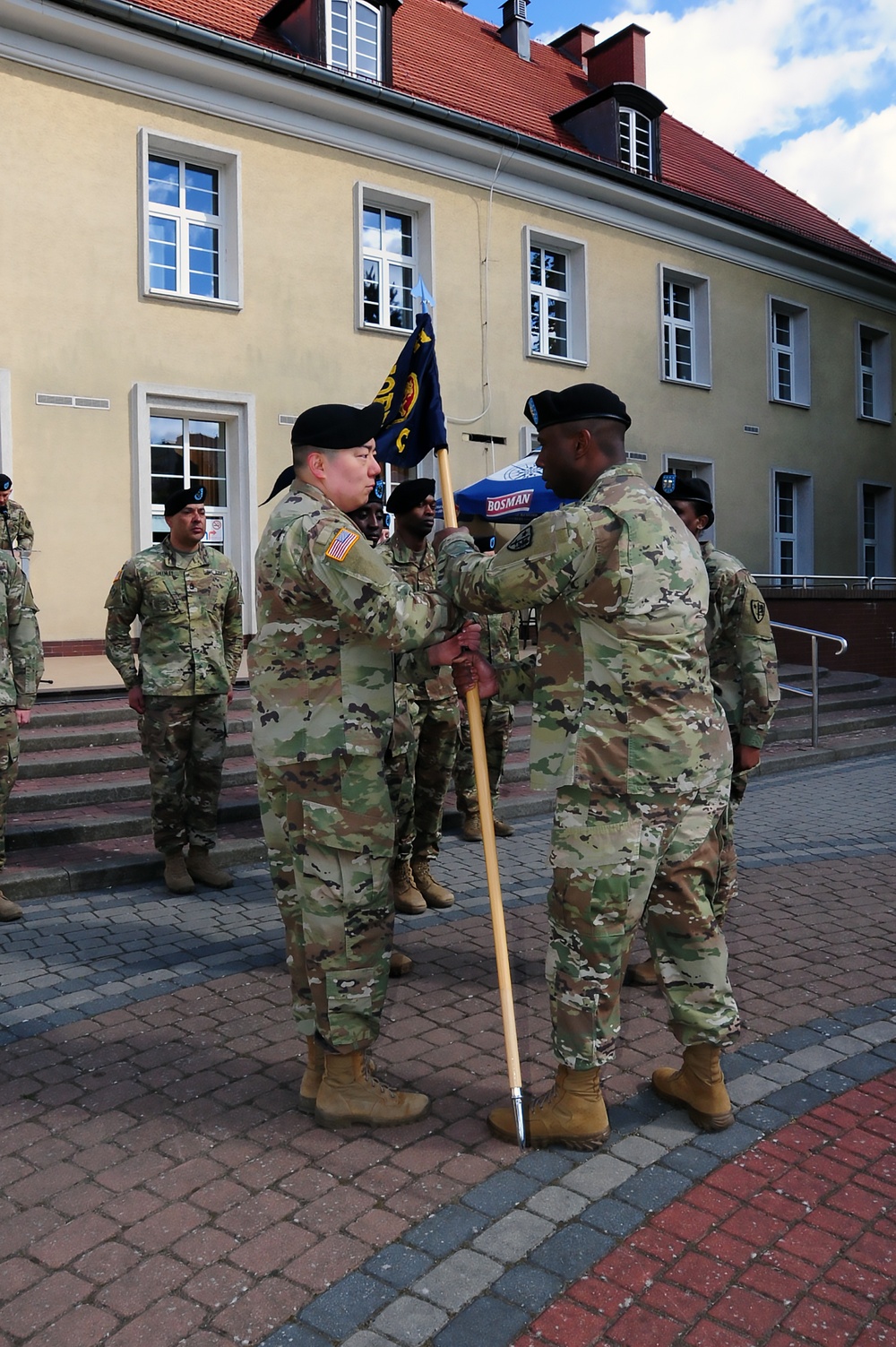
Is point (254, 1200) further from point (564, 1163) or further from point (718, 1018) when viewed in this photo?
point (718, 1018)

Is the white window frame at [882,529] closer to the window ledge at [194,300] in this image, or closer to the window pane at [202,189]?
the window ledge at [194,300]

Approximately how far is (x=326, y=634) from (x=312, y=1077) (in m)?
1.42

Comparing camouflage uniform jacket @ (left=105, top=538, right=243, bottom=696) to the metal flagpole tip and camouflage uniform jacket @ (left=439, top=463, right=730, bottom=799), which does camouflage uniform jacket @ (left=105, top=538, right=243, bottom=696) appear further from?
the metal flagpole tip

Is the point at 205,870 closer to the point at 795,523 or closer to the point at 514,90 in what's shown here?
the point at 514,90

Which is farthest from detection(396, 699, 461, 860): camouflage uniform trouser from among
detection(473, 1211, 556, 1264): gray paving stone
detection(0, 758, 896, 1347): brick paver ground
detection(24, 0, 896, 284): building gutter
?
detection(24, 0, 896, 284): building gutter

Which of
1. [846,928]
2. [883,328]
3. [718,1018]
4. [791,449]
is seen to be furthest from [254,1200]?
[883,328]

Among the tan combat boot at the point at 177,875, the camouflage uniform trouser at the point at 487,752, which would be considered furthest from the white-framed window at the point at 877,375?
the tan combat boot at the point at 177,875

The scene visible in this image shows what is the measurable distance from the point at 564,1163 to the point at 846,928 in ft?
9.31

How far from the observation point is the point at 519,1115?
10.8ft

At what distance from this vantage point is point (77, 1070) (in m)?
3.85

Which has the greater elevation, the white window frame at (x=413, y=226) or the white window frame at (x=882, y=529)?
the white window frame at (x=413, y=226)

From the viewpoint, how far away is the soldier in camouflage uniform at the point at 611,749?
316 cm

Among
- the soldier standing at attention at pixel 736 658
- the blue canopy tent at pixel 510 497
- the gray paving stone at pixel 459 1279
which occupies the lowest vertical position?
the gray paving stone at pixel 459 1279

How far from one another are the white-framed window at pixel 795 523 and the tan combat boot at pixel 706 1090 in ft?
62.6
